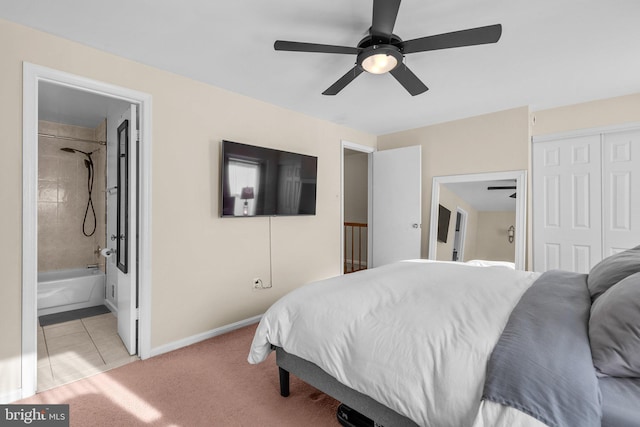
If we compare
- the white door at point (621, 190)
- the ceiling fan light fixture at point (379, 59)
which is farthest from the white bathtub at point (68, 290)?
the white door at point (621, 190)

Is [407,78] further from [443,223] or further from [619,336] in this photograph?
[443,223]

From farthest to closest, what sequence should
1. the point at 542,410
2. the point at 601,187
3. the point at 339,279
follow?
the point at 601,187
the point at 339,279
the point at 542,410

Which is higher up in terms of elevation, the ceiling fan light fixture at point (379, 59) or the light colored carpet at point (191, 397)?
the ceiling fan light fixture at point (379, 59)

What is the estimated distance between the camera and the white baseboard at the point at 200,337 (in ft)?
8.62

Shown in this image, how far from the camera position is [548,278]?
199 cm

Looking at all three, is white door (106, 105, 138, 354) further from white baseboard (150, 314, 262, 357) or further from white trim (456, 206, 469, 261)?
white trim (456, 206, 469, 261)

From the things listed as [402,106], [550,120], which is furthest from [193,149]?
[550,120]

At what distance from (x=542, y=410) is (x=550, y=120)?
3787 mm

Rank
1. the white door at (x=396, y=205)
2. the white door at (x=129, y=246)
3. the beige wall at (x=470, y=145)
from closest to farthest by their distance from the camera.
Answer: the white door at (x=129, y=246)
the beige wall at (x=470, y=145)
the white door at (x=396, y=205)

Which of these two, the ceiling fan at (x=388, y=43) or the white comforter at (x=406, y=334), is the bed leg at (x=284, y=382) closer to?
the white comforter at (x=406, y=334)

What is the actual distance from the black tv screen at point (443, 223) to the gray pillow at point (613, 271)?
2.41 metres

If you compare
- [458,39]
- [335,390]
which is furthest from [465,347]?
[458,39]

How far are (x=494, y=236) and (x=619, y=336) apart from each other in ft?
9.68

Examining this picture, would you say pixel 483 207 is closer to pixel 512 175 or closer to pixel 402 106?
pixel 512 175
